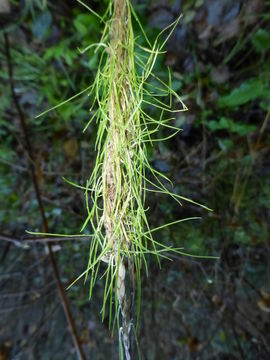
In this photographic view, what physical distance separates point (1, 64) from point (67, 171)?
34cm

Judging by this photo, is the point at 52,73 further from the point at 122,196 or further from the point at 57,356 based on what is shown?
the point at 57,356

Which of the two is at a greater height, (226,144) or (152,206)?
(226,144)

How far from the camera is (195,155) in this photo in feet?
2.56

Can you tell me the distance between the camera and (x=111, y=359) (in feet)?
2.73

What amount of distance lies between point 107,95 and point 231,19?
1.47 feet

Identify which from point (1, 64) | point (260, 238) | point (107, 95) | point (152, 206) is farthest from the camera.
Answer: point (260, 238)

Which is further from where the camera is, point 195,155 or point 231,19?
point 195,155

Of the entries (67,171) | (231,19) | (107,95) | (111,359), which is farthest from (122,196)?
(111,359)

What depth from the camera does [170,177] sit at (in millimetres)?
665

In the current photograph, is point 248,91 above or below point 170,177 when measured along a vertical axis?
above

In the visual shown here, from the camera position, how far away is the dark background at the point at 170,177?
67 centimetres

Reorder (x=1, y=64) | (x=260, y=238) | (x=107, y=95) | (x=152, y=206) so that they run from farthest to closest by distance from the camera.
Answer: (x=260, y=238)
(x=1, y=64)
(x=152, y=206)
(x=107, y=95)

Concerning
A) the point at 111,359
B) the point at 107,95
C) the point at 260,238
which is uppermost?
the point at 107,95

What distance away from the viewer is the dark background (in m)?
0.67
